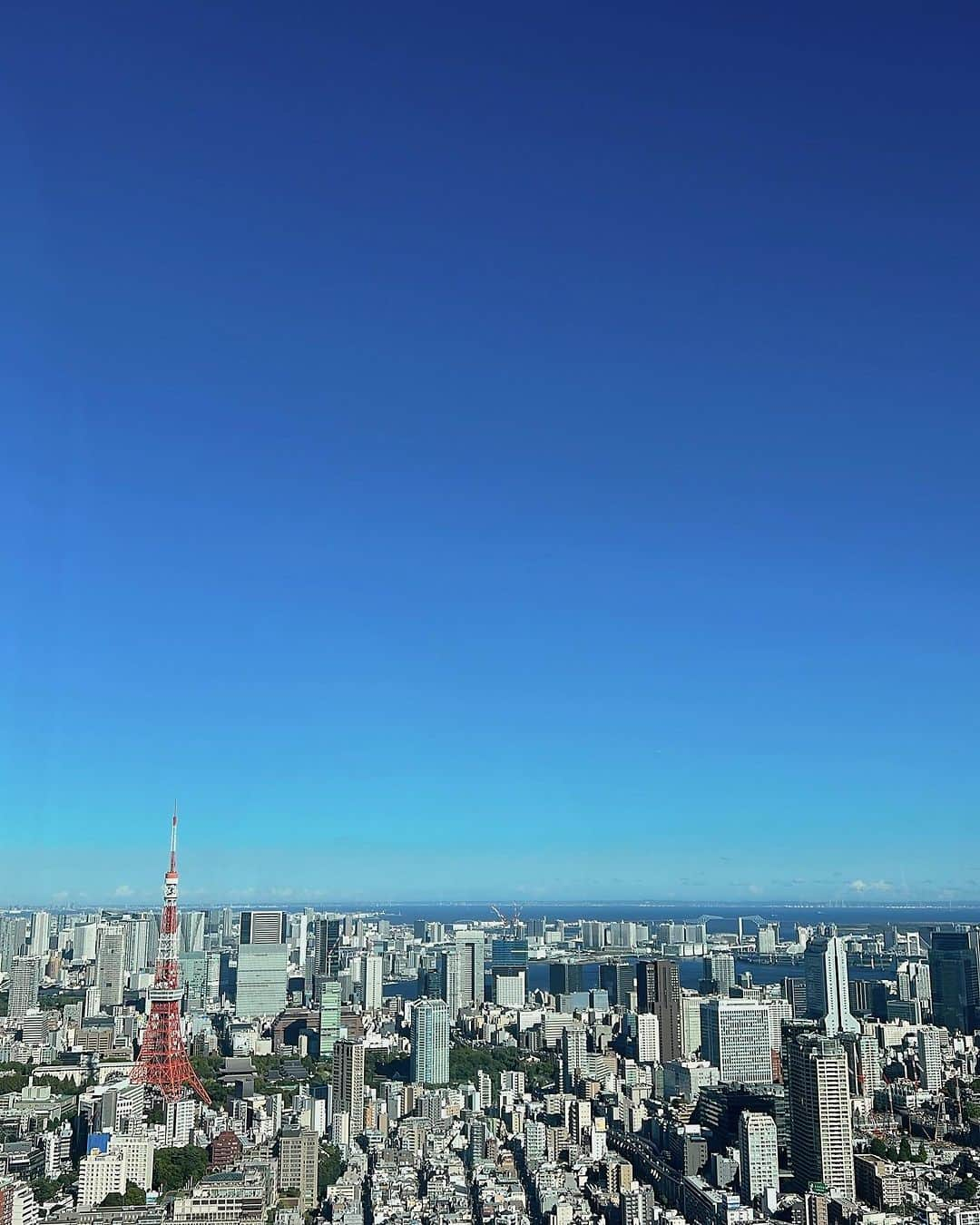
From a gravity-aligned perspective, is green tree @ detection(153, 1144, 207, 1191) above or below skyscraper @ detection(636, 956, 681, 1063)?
below

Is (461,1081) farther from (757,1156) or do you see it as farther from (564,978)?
(564,978)

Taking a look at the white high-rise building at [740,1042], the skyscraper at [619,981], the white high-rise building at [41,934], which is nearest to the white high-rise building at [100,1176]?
the white high-rise building at [41,934]

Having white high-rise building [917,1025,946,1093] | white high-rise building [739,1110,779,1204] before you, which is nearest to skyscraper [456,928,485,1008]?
white high-rise building [917,1025,946,1093]

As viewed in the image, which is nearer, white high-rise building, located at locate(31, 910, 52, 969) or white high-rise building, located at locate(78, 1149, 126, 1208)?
white high-rise building, located at locate(78, 1149, 126, 1208)

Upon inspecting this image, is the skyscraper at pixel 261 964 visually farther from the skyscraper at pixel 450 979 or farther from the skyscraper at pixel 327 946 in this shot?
the skyscraper at pixel 450 979

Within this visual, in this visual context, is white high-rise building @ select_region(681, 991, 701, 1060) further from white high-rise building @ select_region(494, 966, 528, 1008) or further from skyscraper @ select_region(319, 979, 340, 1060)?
skyscraper @ select_region(319, 979, 340, 1060)
